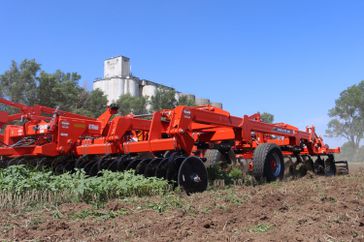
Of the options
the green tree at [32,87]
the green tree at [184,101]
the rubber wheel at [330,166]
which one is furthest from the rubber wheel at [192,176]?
the green tree at [184,101]

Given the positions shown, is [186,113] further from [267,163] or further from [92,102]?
[92,102]

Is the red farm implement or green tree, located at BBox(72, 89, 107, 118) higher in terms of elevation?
green tree, located at BBox(72, 89, 107, 118)

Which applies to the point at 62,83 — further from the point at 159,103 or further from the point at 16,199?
the point at 16,199

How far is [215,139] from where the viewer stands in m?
9.34

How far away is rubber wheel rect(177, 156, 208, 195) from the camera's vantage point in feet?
21.9

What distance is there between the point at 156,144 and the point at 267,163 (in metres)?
2.78

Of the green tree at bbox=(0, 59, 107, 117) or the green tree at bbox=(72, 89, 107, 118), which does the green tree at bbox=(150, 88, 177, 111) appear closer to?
the green tree at bbox=(72, 89, 107, 118)

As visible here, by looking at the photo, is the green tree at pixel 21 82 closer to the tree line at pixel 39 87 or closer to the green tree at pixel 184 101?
the tree line at pixel 39 87

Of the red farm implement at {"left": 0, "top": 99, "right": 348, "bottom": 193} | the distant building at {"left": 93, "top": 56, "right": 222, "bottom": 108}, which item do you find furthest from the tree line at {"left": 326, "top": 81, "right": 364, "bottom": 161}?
the red farm implement at {"left": 0, "top": 99, "right": 348, "bottom": 193}

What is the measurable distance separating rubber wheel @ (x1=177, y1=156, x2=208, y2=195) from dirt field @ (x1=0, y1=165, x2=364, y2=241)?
0.88m

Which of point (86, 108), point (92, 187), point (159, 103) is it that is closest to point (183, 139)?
point (92, 187)

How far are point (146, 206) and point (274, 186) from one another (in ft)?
11.2

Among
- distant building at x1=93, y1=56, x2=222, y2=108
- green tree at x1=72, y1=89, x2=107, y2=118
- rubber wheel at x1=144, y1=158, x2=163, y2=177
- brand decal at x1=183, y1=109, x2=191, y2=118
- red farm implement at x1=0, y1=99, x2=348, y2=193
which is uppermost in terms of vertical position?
distant building at x1=93, y1=56, x2=222, y2=108

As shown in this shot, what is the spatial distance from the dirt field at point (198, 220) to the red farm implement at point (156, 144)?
1.31 m
